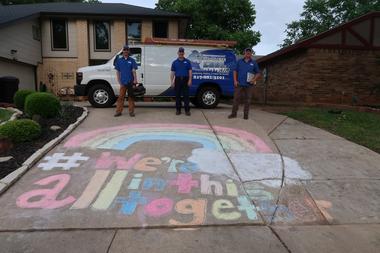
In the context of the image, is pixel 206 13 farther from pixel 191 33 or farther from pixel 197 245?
pixel 197 245

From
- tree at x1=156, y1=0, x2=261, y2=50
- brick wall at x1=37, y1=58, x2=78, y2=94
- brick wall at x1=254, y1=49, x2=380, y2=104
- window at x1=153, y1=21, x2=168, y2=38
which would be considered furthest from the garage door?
tree at x1=156, y1=0, x2=261, y2=50

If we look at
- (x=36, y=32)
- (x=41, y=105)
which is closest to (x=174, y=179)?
(x=41, y=105)

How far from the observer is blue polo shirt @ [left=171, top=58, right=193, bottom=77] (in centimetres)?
1197

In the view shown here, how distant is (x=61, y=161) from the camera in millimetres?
7941

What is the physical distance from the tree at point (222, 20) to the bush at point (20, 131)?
93.3 feet

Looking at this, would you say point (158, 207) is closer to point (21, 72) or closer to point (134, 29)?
point (21, 72)

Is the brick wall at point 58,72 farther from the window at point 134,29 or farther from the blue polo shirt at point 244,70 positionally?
the blue polo shirt at point 244,70

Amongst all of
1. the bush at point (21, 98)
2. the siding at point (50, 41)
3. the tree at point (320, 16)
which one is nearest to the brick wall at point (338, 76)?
the bush at point (21, 98)

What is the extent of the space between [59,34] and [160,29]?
605 cm

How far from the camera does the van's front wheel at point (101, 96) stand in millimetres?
13891

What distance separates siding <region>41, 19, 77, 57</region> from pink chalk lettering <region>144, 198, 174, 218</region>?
22018mm

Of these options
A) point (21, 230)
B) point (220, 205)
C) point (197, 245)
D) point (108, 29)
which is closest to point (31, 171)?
point (21, 230)

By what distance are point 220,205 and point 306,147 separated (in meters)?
3.79

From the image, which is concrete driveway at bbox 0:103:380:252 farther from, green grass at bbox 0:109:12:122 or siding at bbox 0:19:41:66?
siding at bbox 0:19:41:66
